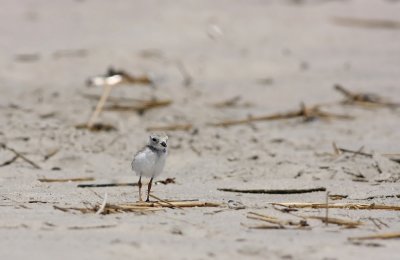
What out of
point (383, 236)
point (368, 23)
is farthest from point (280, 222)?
point (368, 23)

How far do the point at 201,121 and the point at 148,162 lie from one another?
8.56ft

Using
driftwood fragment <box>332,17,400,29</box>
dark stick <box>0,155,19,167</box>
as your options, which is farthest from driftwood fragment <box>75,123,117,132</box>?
driftwood fragment <box>332,17,400,29</box>

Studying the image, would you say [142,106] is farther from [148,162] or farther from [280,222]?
[280,222]

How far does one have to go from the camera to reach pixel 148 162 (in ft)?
16.3

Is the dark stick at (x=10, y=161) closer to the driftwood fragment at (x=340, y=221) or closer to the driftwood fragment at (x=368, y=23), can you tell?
the driftwood fragment at (x=340, y=221)

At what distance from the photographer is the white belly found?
4988 millimetres

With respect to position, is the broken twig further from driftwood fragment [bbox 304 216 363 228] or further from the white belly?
the white belly

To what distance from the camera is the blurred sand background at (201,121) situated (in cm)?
400

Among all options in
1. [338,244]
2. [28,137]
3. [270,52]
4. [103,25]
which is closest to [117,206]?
[338,244]

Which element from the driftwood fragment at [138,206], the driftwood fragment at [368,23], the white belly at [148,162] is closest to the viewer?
the driftwood fragment at [138,206]

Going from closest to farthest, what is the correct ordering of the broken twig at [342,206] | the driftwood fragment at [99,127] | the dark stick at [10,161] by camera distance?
the broken twig at [342,206] → the dark stick at [10,161] → the driftwood fragment at [99,127]

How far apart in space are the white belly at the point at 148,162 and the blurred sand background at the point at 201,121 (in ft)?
0.61

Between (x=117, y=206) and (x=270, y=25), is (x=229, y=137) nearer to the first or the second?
(x=117, y=206)

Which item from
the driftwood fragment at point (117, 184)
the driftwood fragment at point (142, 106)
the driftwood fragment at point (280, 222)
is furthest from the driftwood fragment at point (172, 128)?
the driftwood fragment at point (280, 222)
